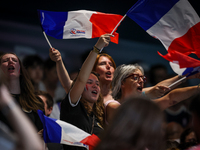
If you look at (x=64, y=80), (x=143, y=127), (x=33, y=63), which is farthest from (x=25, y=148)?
(x=33, y=63)

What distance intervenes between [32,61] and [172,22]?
2211 mm

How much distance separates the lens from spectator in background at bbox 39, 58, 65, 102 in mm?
4422

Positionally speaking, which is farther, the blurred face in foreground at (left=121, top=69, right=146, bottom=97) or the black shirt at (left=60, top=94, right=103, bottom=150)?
the blurred face in foreground at (left=121, top=69, right=146, bottom=97)

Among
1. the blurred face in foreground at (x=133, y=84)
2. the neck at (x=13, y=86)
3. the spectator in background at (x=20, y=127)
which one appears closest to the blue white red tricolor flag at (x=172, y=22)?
the blurred face in foreground at (x=133, y=84)

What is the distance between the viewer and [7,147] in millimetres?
1247

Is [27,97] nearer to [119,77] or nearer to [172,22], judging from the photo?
[119,77]

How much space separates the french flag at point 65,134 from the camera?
2606 mm

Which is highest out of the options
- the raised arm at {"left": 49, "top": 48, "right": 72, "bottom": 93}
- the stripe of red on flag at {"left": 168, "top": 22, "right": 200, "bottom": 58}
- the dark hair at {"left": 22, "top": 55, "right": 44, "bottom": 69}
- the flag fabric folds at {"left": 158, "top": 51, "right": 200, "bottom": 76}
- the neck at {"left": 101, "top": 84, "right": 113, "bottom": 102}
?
the stripe of red on flag at {"left": 168, "top": 22, "right": 200, "bottom": 58}

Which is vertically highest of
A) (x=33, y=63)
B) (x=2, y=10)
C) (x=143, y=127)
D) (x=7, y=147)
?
(x=143, y=127)

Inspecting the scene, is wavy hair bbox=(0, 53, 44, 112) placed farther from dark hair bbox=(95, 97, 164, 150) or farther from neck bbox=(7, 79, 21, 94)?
dark hair bbox=(95, 97, 164, 150)

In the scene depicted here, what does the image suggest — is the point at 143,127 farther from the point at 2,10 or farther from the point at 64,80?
the point at 2,10

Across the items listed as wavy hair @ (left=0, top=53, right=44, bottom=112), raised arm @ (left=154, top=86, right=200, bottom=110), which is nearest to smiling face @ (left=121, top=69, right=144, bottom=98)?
raised arm @ (left=154, top=86, right=200, bottom=110)

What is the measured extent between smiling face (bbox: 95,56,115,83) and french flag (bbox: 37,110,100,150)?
1071 mm

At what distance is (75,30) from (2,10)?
1.73 metres
